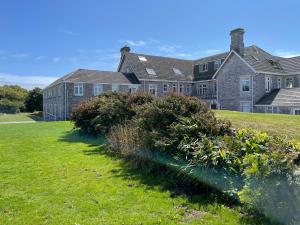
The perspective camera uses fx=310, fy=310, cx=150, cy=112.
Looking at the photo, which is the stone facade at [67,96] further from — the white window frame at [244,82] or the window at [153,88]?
the white window frame at [244,82]

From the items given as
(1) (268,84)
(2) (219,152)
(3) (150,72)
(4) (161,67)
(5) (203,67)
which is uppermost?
(5) (203,67)

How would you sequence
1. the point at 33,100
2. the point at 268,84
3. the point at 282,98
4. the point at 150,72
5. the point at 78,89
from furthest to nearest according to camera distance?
the point at 33,100, the point at 150,72, the point at 78,89, the point at 268,84, the point at 282,98

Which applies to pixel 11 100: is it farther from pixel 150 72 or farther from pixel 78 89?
pixel 150 72

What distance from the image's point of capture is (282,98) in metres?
29.2

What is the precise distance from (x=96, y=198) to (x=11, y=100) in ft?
198

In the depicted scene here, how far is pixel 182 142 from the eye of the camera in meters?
7.46

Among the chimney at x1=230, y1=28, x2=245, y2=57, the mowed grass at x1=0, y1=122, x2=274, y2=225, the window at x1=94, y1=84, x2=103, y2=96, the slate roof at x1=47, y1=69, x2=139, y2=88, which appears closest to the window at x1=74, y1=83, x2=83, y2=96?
the slate roof at x1=47, y1=69, x2=139, y2=88

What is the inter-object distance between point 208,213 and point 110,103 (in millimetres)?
9167

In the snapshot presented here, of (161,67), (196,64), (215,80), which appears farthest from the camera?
(196,64)

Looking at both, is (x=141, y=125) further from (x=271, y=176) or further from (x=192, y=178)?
(x=271, y=176)

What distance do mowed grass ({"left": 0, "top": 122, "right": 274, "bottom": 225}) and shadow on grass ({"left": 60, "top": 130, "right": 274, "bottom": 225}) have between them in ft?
0.06

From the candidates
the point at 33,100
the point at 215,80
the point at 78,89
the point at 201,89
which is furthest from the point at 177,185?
the point at 33,100

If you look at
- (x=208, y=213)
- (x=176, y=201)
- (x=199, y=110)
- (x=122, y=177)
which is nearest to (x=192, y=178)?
(x=176, y=201)

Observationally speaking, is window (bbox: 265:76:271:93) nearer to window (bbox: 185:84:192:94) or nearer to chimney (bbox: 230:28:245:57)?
chimney (bbox: 230:28:245:57)
